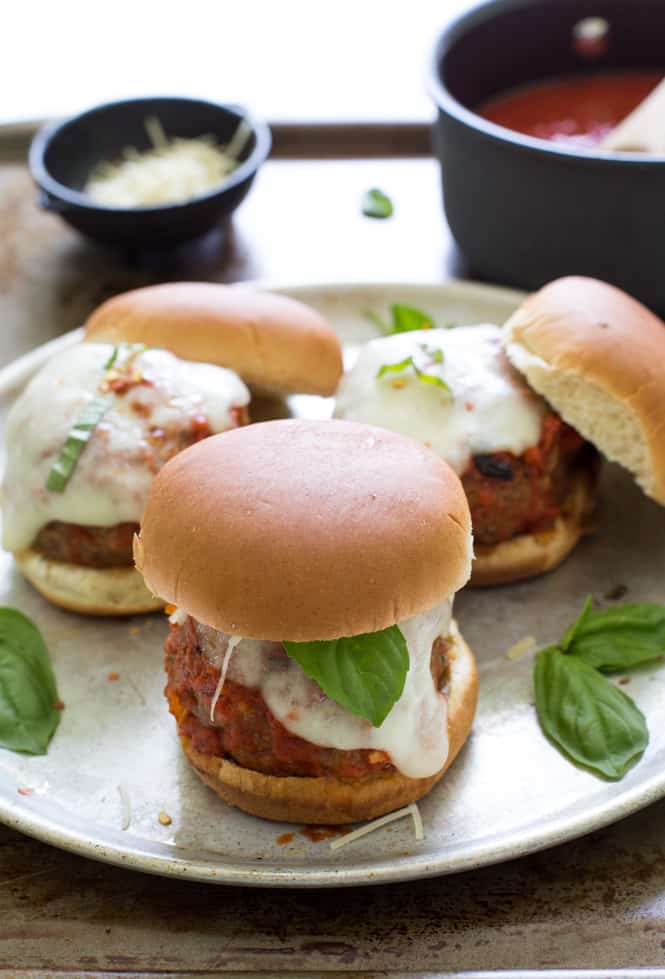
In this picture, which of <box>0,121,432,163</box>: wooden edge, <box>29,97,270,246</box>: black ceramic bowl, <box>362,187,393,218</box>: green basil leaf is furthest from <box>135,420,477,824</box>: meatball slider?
<box>0,121,432,163</box>: wooden edge

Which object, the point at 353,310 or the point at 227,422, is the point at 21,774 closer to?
the point at 227,422

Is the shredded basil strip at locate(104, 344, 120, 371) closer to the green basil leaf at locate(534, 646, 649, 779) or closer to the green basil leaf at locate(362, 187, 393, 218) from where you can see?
the green basil leaf at locate(534, 646, 649, 779)

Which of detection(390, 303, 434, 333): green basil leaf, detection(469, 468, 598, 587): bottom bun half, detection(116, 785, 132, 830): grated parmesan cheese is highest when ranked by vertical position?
detection(390, 303, 434, 333): green basil leaf

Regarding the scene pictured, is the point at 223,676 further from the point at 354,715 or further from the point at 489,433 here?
the point at 489,433

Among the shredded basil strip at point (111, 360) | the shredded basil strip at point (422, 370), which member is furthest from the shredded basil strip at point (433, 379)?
the shredded basil strip at point (111, 360)

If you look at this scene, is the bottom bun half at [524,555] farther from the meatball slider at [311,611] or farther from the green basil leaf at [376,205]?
the green basil leaf at [376,205]

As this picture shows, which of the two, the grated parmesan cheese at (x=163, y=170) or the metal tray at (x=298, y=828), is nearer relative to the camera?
the metal tray at (x=298, y=828)

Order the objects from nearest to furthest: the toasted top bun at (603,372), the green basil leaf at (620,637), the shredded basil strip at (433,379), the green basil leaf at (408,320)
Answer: the green basil leaf at (620,637), the toasted top bun at (603,372), the shredded basil strip at (433,379), the green basil leaf at (408,320)

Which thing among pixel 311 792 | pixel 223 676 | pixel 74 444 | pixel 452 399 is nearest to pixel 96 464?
pixel 74 444
